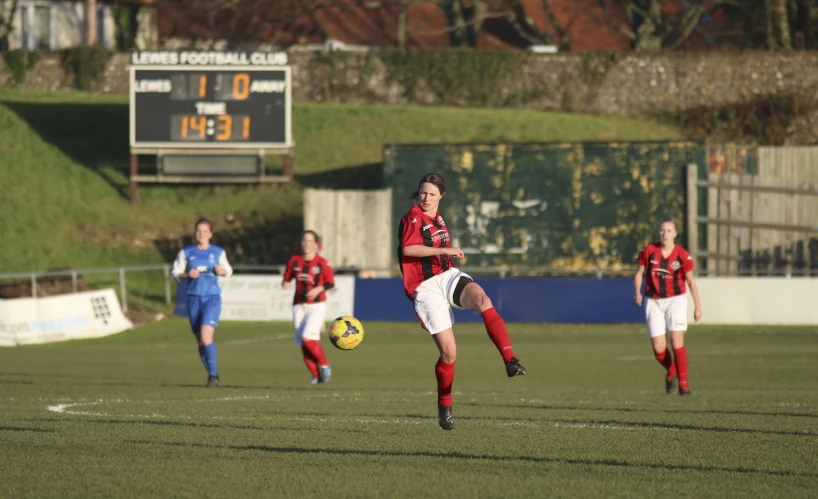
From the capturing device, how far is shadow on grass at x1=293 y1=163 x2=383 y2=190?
43.2m

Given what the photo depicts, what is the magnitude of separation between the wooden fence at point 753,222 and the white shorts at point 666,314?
18.7 meters

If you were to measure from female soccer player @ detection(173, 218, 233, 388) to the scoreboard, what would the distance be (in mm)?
20615

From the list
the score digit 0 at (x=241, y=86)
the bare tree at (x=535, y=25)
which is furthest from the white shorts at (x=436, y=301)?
the bare tree at (x=535, y=25)

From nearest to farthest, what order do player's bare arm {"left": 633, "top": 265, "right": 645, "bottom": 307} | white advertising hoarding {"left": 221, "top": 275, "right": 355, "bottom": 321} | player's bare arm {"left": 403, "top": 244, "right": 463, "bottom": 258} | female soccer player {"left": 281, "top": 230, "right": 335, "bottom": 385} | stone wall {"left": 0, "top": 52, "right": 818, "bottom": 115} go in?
player's bare arm {"left": 403, "top": 244, "right": 463, "bottom": 258} → player's bare arm {"left": 633, "top": 265, "right": 645, "bottom": 307} → female soccer player {"left": 281, "top": 230, "right": 335, "bottom": 385} → white advertising hoarding {"left": 221, "top": 275, "right": 355, "bottom": 321} → stone wall {"left": 0, "top": 52, "right": 818, "bottom": 115}

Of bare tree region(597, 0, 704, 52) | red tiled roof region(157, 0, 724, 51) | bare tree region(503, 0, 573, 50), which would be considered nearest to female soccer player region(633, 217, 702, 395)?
bare tree region(597, 0, 704, 52)

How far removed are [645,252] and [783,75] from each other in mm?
35393

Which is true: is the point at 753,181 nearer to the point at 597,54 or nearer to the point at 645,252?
the point at 597,54

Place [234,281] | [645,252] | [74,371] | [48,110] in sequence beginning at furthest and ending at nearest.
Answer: [48,110] → [234,281] → [74,371] → [645,252]

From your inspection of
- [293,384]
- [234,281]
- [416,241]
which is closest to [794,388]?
[293,384]

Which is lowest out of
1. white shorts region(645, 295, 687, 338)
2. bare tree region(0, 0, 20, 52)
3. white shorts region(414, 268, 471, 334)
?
white shorts region(645, 295, 687, 338)

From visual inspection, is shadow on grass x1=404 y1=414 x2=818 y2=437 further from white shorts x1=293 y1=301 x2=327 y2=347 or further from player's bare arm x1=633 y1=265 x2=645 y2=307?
white shorts x1=293 y1=301 x2=327 y2=347

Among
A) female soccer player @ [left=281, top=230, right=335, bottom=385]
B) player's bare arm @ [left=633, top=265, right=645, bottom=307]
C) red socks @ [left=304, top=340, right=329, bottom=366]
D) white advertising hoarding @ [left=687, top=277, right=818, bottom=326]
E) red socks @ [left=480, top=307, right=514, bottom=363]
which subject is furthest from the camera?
white advertising hoarding @ [left=687, top=277, right=818, bottom=326]

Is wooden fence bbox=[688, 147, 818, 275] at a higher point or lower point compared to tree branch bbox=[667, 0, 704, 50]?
lower

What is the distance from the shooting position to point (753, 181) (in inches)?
1366
